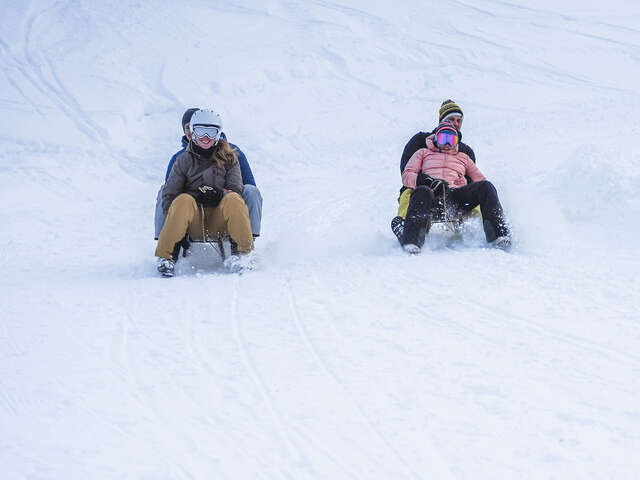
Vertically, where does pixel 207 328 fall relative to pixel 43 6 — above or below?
below

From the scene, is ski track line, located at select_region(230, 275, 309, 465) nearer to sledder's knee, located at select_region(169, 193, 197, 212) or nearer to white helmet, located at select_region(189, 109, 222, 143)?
sledder's knee, located at select_region(169, 193, 197, 212)

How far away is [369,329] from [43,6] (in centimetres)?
1749

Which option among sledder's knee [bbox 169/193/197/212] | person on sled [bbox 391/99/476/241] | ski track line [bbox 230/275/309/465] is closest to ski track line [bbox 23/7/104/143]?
person on sled [bbox 391/99/476/241]

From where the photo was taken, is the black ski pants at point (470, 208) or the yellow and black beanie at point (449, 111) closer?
the black ski pants at point (470, 208)

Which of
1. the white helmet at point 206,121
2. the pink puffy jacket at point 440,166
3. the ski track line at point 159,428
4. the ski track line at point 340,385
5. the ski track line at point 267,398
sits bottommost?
the ski track line at point 159,428

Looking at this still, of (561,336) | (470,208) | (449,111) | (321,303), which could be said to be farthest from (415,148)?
(561,336)

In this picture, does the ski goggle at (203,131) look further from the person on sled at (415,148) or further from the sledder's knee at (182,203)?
the person on sled at (415,148)

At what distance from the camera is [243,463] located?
7.17 ft

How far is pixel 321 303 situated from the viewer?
3.95m

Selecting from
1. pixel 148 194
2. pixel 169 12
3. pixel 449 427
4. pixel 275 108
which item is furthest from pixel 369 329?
pixel 169 12

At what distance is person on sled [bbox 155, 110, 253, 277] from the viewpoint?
194 inches

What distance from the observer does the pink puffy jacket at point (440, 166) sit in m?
5.73

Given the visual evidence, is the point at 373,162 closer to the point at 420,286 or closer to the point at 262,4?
the point at 420,286

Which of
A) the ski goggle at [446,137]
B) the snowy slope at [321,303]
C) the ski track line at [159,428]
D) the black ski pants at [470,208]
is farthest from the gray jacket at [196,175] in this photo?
the ski track line at [159,428]
